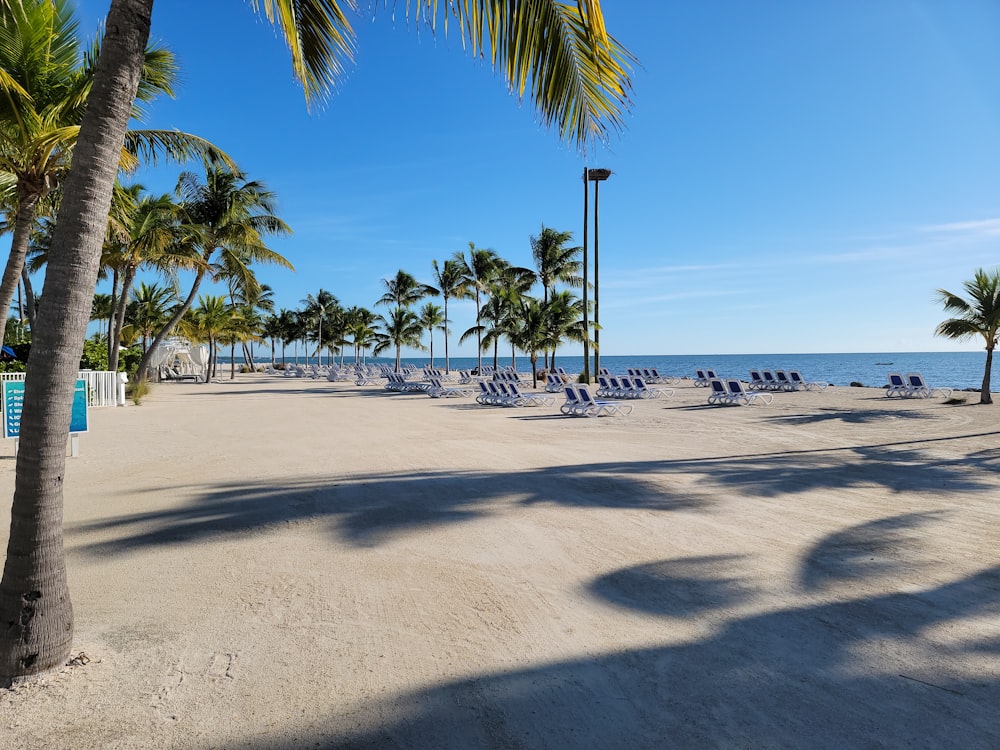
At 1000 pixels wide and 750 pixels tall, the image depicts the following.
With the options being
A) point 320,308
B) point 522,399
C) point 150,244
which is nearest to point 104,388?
point 150,244

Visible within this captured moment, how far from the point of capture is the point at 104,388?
1748 centimetres

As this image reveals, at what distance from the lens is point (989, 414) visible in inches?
566

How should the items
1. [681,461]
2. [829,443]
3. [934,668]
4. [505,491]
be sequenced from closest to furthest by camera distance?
[934,668], [505,491], [681,461], [829,443]

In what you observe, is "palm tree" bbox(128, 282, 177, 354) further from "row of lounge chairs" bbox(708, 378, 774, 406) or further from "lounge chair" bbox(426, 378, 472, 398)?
"row of lounge chairs" bbox(708, 378, 774, 406)

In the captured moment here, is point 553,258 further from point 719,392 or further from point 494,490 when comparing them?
point 494,490

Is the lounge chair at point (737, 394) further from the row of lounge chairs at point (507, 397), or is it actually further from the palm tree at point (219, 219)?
the palm tree at point (219, 219)

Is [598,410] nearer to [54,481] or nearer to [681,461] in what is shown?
[681,461]

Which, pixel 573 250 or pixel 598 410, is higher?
pixel 573 250

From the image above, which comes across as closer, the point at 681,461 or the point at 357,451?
the point at 681,461

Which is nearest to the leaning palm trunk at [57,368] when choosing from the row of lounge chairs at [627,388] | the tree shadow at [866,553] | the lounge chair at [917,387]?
the tree shadow at [866,553]

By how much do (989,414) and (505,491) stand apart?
1473cm

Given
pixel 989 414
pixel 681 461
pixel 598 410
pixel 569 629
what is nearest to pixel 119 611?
pixel 569 629

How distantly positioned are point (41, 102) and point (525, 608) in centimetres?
1014

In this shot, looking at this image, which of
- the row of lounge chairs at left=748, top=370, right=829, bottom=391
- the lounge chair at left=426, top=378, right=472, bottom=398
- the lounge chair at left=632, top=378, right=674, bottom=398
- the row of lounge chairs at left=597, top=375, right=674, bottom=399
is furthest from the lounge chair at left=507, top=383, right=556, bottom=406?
the row of lounge chairs at left=748, top=370, right=829, bottom=391
